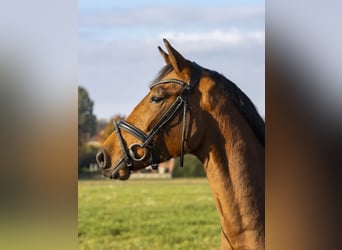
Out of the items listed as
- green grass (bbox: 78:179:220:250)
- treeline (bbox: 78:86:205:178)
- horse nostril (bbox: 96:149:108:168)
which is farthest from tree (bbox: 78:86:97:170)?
horse nostril (bbox: 96:149:108:168)

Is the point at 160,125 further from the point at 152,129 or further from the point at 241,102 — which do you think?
the point at 241,102

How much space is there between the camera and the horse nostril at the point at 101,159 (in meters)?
3.59

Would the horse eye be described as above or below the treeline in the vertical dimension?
below

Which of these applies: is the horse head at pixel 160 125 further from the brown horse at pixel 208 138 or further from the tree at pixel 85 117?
the tree at pixel 85 117

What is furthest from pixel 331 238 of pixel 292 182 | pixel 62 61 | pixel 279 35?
pixel 62 61

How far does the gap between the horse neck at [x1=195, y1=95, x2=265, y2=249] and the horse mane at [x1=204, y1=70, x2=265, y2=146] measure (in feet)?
0.12

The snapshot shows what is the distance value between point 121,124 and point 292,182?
1.92m

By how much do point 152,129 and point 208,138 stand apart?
0.33m

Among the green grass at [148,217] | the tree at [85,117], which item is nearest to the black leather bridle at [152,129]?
the green grass at [148,217]

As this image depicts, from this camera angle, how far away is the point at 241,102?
11.2ft

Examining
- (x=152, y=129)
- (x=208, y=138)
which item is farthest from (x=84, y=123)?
(x=208, y=138)

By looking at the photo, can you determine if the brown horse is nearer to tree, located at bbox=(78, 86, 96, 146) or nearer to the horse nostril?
the horse nostril

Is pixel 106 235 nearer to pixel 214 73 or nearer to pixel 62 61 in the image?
pixel 214 73

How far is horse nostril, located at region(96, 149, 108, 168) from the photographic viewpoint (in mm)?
3586
